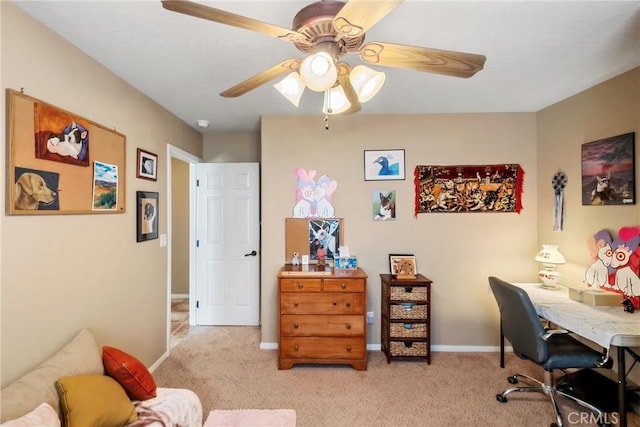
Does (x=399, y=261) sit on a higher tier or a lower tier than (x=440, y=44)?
lower

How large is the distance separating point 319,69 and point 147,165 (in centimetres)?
210

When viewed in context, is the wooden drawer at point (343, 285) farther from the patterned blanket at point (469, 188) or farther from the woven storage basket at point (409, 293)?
the patterned blanket at point (469, 188)

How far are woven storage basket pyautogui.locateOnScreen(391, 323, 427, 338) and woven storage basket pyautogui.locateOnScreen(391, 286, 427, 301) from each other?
0.25 metres

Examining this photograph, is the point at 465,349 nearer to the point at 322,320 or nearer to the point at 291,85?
the point at 322,320

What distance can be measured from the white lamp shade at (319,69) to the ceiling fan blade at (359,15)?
0.11m

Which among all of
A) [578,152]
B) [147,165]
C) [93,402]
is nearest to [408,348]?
[578,152]

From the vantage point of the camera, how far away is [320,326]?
9.02 feet

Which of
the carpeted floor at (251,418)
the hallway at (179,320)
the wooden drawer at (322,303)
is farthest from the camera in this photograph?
the hallway at (179,320)

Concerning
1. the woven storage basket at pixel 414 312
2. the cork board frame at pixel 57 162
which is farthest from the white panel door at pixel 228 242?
the woven storage basket at pixel 414 312

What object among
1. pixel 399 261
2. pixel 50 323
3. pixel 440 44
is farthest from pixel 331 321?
pixel 440 44

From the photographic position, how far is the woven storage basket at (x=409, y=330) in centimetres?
286

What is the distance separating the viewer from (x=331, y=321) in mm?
2746

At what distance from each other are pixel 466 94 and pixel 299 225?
6.54ft

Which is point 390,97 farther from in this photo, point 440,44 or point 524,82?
point 524,82
